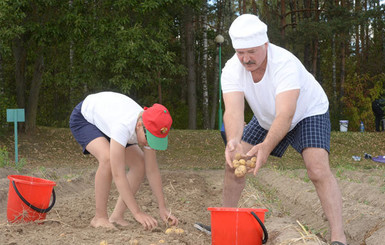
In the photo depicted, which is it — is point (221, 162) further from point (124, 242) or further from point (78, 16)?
point (124, 242)

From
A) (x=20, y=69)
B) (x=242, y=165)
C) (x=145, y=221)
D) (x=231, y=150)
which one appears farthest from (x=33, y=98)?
(x=242, y=165)

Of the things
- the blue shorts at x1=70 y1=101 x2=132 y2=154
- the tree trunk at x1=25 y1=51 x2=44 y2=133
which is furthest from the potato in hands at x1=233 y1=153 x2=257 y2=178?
the tree trunk at x1=25 y1=51 x2=44 y2=133

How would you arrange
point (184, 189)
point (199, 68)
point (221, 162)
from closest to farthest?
1. point (184, 189)
2. point (221, 162)
3. point (199, 68)

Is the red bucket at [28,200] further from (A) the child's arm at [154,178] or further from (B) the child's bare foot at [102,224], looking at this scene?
(A) the child's arm at [154,178]

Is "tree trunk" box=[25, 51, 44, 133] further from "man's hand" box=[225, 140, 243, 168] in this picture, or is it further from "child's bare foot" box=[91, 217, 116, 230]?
"man's hand" box=[225, 140, 243, 168]

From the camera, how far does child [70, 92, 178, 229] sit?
→ 13.0 ft

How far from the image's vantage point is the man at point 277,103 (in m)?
3.40

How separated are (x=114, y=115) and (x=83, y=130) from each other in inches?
19.4

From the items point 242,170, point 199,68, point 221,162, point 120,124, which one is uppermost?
point 199,68

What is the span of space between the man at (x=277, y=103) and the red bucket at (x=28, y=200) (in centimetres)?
194

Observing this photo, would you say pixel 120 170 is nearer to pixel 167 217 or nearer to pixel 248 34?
pixel 167 217

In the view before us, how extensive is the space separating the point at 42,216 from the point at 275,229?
2.23 meters

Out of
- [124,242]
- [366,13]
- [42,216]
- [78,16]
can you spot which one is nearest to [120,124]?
[124,242]

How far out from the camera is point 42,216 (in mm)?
4656
